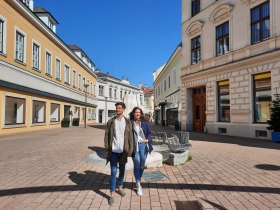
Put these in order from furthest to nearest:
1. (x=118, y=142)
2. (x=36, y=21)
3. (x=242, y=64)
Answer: (x=36, y=21) → (x=242, y=64) → (x=118, y=142)

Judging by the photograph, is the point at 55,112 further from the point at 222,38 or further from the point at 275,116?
the point at 275,116

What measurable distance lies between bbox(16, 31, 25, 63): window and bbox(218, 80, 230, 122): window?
552 inches

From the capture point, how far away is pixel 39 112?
2300 centimetres

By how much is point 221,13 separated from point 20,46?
14.1 m

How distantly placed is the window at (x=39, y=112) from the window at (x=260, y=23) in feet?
55.8

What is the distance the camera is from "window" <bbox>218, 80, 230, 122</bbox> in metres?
17.0

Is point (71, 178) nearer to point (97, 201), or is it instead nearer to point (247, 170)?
point (97, 201)

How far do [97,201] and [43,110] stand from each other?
66.7 ft

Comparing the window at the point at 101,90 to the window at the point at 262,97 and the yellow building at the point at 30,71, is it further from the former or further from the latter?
the window at the point at 262,97

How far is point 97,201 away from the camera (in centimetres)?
442

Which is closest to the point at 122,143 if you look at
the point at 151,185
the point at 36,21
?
the point at 151,185

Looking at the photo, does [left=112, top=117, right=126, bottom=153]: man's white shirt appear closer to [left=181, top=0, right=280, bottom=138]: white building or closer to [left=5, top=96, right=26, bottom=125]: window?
[left=181, top=0, right=280, bottom=138]: white building

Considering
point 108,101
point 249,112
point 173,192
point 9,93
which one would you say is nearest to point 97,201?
point 173,192

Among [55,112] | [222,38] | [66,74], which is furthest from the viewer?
[66,74]
